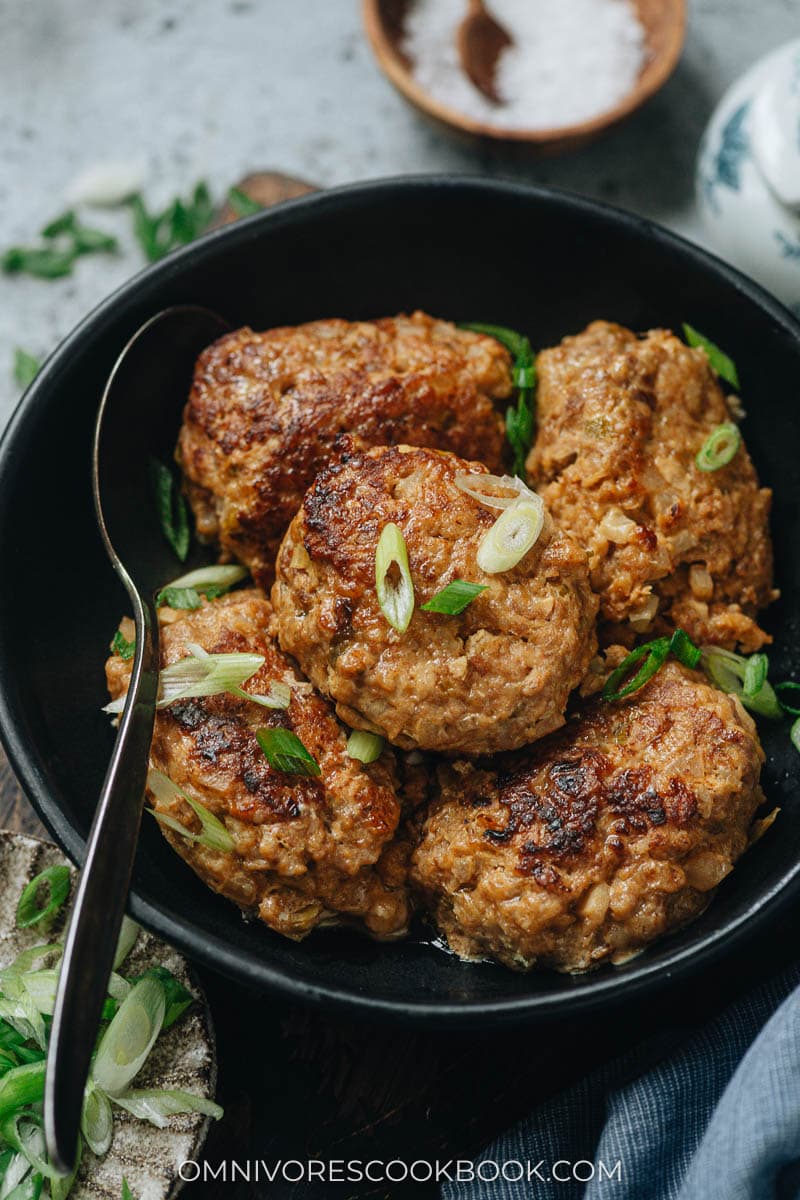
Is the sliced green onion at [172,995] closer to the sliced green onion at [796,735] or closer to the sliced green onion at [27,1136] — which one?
the sliced green onion at [27,1136]

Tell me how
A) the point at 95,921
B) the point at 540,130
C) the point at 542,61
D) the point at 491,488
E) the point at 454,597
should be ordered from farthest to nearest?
the point at 542,61 < the point at 540,130 < the point at 491,488 < the point at 454,597 < the point at 95,921

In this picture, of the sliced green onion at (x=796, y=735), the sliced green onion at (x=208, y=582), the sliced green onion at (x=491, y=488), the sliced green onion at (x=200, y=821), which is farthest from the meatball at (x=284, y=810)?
the sliced green onion at (x=796, y=735)

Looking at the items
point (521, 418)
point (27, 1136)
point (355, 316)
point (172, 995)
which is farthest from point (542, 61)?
point (27, 1136)

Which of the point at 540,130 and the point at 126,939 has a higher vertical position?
the point at 540,130

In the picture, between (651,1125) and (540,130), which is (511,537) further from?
(540,130)

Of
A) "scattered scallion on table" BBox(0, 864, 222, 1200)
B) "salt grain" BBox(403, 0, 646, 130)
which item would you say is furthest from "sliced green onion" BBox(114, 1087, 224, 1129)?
"salt grain" BBox(403, 0, 646, 130)

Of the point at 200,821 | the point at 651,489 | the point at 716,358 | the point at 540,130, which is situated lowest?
the point at 200,821

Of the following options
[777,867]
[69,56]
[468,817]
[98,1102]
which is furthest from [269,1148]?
[69,56]
